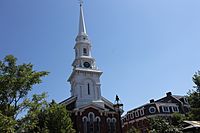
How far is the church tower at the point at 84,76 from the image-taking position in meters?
43.0

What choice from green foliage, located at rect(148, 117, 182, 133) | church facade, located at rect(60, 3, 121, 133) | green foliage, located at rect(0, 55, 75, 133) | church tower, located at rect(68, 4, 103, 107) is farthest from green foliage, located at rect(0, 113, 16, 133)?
church tower, located at rect(68, 4, 103, 107)

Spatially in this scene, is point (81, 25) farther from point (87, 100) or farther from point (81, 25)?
point (87, 100)

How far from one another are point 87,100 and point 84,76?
14.5 ft

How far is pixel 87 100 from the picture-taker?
42531mm

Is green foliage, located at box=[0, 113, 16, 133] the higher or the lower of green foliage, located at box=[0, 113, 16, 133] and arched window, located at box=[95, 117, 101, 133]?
the lower

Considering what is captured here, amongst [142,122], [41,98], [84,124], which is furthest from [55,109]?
[142,122]

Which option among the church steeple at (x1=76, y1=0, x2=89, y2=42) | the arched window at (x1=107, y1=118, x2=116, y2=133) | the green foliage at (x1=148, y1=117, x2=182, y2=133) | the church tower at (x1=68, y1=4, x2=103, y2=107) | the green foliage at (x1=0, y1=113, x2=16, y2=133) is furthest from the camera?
the church steeple at (x1=76, y1=0, x2=89, y2=42)

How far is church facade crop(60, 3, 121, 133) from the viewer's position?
131 feet

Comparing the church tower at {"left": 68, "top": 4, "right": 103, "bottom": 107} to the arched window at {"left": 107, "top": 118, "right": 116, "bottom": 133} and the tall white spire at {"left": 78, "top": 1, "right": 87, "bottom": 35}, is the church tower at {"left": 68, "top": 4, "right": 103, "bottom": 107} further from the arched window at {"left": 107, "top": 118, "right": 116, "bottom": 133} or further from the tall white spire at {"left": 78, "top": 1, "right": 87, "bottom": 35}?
the arched window at {"left": 107, "top": 118, "right": 116, "bottom": 133}

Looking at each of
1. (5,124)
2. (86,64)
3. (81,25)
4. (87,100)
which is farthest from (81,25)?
(5,124)

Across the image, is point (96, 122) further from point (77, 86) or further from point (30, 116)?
point (30, 116)

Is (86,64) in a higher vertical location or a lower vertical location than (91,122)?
higher

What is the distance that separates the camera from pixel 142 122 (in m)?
52.3

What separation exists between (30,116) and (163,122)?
412 inches
